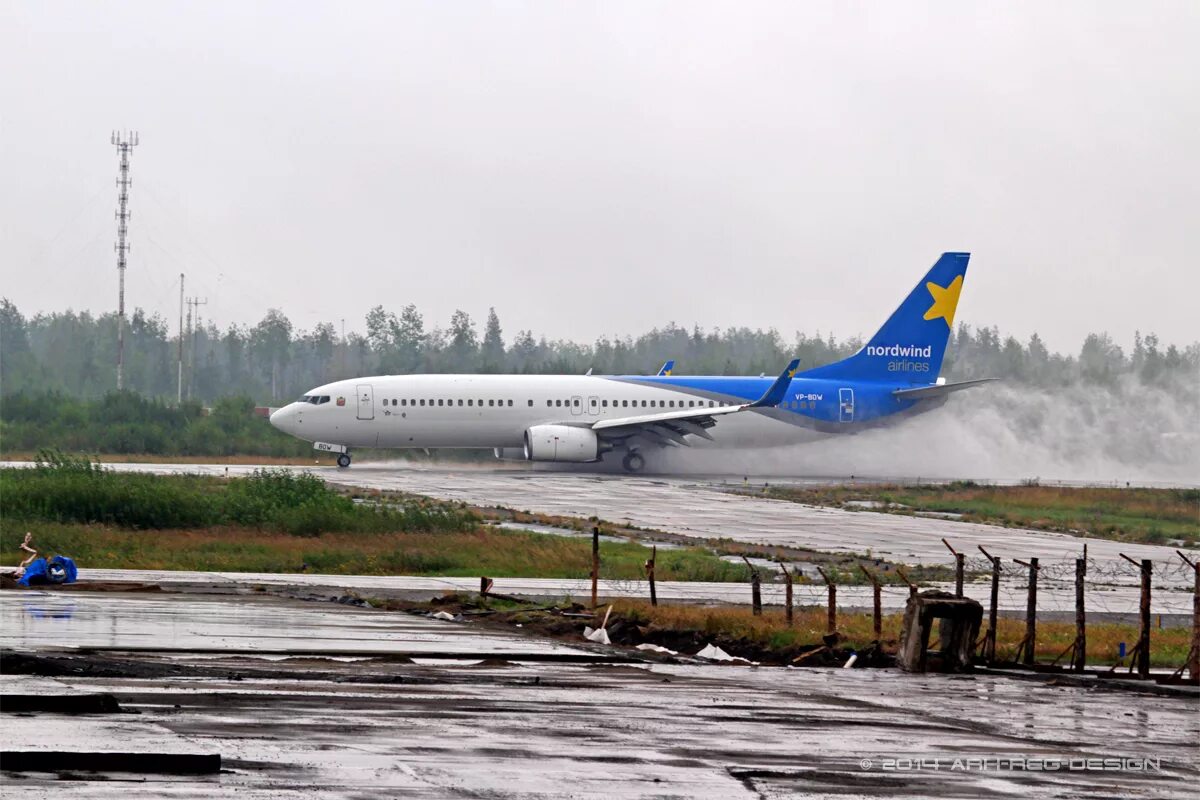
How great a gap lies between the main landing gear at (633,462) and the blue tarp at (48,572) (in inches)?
1499

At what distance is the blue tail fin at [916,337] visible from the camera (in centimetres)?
6594

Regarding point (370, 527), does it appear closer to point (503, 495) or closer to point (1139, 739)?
point (503, 495)

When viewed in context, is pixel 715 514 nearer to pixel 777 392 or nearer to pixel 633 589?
pixel 777 392

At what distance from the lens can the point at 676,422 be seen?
6178 centimetres

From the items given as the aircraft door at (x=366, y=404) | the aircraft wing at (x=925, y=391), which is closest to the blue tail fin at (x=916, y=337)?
the aircraft wing at (x=925, y=391)

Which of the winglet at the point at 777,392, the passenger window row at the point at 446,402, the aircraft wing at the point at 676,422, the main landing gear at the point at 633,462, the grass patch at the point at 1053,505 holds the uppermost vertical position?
the winglet at the point at 777,392

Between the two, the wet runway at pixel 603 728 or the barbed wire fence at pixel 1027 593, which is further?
the barbed wire fence at pixel 1027 593

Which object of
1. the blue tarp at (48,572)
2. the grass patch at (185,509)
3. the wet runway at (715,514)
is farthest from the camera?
the wet runway at (715,514)

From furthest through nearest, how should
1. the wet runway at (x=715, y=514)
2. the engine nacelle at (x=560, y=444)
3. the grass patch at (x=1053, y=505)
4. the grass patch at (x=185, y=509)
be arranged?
the engine nacelle at (x=560, y=444)
the grass patch at (x=1053, y=505)
the wet runway at (x=715, y=514)
the grass patch at (x=185, y=509)

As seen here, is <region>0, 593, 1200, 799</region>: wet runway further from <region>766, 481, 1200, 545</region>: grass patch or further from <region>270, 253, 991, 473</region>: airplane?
<region>270, 253, 991, 473</region>: airplane

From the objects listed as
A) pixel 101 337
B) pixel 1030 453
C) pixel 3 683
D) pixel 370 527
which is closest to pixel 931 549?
pixel 370 527

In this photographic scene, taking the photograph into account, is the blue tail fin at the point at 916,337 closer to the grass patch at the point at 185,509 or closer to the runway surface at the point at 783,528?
the runway surface at the point at 783,528

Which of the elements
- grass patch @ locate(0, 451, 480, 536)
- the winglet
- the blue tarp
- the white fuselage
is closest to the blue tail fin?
the winglet

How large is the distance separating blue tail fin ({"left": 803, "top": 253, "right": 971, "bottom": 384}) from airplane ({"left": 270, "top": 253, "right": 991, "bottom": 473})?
1.6 inches
